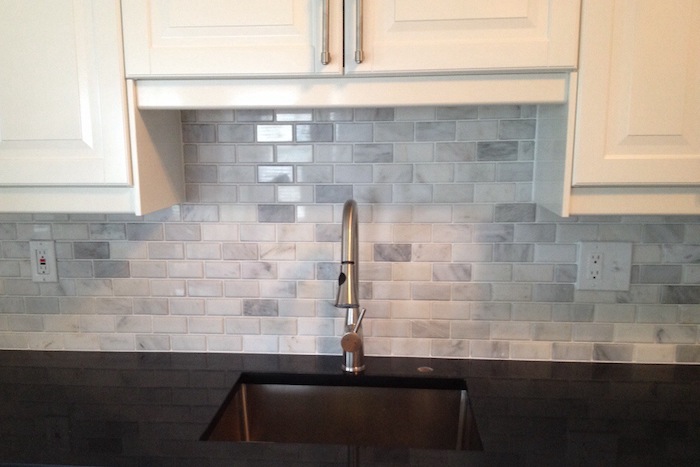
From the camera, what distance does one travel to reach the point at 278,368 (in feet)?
4.47

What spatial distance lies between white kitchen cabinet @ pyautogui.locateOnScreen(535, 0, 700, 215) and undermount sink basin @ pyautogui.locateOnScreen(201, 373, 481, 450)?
0.61 meters

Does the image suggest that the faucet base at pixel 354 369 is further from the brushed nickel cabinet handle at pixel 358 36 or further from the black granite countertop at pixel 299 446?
the brushed nickel cabinet handle at pixel 358 36

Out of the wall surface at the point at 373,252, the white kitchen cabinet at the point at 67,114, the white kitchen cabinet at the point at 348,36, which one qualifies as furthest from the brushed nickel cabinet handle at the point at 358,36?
the white kitchen cabinet at the point at 67,114

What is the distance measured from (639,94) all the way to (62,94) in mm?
1177

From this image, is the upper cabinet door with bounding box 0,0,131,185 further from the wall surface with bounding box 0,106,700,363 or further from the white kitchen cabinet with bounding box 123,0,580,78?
the wall surface with bounding box 0,106,700,363

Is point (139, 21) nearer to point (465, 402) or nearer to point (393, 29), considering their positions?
point (393, 29)

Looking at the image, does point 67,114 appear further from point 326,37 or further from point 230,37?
point 326,37

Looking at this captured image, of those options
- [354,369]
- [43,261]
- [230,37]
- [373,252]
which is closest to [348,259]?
[373,252]

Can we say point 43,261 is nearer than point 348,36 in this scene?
No

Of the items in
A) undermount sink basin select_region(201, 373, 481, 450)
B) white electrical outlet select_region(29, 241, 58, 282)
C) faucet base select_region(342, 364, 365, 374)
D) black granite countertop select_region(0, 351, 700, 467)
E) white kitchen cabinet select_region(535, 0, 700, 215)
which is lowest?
undermount sink basin select_region(201, 373, 481, 450)

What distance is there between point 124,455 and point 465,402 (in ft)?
2.60

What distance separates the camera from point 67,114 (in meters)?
1.08

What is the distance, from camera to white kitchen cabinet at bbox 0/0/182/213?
1.05 meters

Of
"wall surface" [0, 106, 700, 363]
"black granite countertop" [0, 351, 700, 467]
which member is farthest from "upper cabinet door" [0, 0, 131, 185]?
"black granite countertop" [0, 351, 700, 467]
